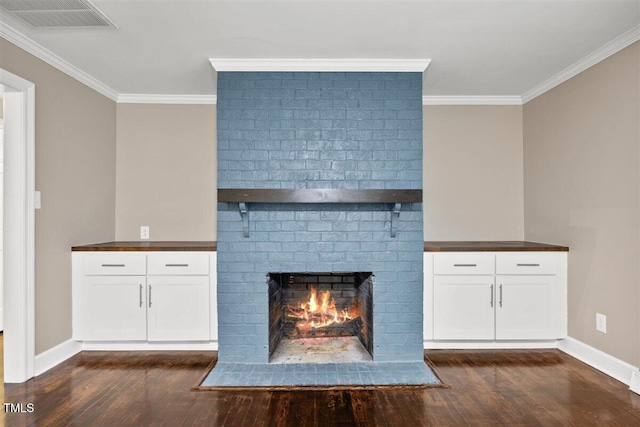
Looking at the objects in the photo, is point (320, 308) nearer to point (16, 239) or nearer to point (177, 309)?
point (177, 309)

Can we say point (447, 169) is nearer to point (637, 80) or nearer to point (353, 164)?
point (353, 164)

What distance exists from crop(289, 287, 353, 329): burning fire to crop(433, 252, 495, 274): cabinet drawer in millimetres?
959

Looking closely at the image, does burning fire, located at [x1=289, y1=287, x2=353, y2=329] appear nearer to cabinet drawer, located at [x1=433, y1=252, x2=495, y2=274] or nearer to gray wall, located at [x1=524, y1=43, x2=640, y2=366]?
cabinet drawer, located at [x1=433, y1=252, x2=495, y2=274]

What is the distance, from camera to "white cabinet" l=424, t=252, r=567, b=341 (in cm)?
361

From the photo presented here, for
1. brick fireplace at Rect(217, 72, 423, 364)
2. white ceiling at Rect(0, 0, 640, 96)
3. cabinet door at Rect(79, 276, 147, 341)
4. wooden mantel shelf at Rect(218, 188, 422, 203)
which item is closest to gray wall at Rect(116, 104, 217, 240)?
white ceiling at Rect(0, 0, 640, 96)

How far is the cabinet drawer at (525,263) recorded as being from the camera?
3.61 m

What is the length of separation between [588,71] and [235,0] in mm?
2746

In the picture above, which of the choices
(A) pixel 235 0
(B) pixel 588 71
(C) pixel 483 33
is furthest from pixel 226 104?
(B) pixel 588 71

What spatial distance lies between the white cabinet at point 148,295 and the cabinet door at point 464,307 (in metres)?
1.92

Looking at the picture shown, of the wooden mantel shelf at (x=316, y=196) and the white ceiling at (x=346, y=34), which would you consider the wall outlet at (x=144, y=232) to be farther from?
the wooden mantel shelf at (x=316, y=196)

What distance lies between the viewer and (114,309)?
3553mm

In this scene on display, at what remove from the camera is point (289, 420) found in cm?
240

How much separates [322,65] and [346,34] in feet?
1.62

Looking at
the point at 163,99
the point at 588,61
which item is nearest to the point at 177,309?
the point at 163,99
